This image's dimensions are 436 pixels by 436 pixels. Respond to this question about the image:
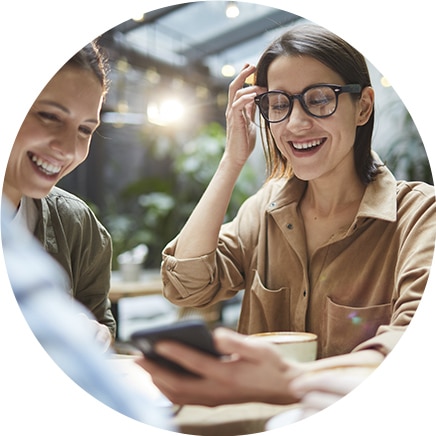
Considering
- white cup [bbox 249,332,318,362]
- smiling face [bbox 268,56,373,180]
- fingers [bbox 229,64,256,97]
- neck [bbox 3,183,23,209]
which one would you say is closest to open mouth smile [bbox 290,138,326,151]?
smiling face [bbox 268,56,373,180]

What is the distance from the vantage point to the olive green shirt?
0.67 metres

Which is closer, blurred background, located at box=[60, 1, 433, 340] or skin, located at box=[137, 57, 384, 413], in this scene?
skin, located at box=[137, 57, 384, 413]

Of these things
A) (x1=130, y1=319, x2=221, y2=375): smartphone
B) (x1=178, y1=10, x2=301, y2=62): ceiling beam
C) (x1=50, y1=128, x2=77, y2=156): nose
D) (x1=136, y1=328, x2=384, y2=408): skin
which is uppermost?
(x1=178, y1=10, x2=301, y2=62): ceiling beam

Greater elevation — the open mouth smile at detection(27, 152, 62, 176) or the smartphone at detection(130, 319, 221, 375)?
the open mouth smile at detection(27, 152, 62, 176)

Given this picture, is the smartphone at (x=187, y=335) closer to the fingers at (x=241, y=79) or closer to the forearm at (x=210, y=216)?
the forearm at (x=210, y=216)

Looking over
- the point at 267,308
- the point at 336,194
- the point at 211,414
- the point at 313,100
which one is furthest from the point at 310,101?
the point at 211,414

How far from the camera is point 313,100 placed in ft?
2.03

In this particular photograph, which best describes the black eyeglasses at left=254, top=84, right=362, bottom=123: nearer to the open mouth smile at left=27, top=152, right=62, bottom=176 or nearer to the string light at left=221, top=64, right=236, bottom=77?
the string light at left=221, top=64, right=236, bottom=77

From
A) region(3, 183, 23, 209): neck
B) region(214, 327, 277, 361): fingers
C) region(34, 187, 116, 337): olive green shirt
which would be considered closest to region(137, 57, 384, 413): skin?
region(214, 327, 277, 361): fingers

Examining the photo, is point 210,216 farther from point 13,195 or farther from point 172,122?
point 13,195

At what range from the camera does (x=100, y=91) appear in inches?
26.1

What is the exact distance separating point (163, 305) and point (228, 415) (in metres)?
0.17

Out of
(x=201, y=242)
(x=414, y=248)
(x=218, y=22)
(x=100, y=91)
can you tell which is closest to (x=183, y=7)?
(x=218, y=22)

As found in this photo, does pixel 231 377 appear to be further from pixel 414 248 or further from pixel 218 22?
pixel 218 22
